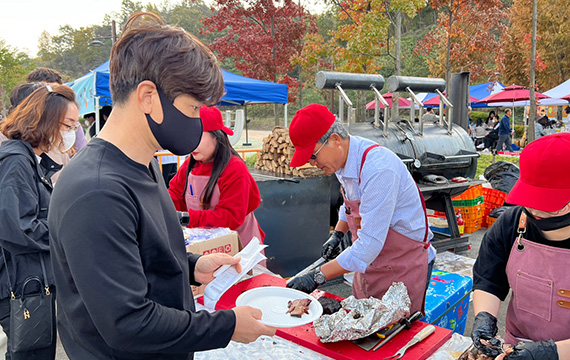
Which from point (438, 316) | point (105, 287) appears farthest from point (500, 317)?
point (105, 287)

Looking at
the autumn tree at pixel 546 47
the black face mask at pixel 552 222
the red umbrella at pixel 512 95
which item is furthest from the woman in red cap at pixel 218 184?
the autumn tree at pixel 546 47

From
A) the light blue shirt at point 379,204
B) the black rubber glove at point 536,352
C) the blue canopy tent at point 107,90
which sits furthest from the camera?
the blue canopy tent at point 107,90

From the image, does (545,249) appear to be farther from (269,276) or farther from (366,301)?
(269,276)

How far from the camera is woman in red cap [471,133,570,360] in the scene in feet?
4.83

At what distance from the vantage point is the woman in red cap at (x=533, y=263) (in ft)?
4.83

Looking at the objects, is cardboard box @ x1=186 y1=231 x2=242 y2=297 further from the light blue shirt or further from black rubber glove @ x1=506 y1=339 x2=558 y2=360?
black rubber glove @ x1=506 y1=339 x2=558 y2=360

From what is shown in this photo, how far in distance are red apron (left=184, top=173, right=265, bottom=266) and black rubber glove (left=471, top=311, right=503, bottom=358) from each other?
1622 millimetres

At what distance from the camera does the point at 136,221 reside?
102 cm

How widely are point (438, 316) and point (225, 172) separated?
1.74 metres

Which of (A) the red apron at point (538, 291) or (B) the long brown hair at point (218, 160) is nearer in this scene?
(A) the red apron at point (538, 291)

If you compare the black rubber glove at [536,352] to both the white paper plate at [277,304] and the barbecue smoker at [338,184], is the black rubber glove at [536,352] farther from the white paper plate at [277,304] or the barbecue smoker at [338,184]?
the barbecue smoker at [338,184]

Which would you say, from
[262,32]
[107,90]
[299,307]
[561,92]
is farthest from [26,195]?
[561,92]

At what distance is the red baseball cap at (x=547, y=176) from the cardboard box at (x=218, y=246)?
1.55 m

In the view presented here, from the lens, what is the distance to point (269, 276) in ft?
8.16
